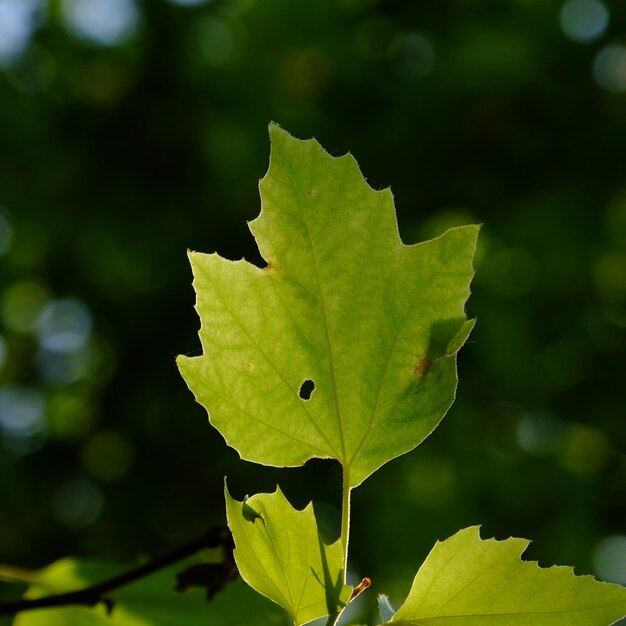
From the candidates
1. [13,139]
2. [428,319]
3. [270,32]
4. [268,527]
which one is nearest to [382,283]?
[428,319]

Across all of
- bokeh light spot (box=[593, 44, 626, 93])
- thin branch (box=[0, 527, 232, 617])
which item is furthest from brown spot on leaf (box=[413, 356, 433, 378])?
bokeh light spot (box=[593, 44, 626, 93])

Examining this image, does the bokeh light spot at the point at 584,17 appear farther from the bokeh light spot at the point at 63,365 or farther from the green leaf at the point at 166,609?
the green leaf at the point at 166,609

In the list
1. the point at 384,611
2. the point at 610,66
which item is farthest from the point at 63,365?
the point at 384,611

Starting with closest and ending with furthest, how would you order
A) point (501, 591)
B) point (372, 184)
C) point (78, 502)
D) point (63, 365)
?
point (501, 591) → point (372, 184) → point (78, 502) → point (63, 365)

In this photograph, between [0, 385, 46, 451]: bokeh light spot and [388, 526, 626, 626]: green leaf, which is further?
[0, 385, 46, 451]: bokeh light spot

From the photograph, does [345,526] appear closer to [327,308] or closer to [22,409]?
[327,308]

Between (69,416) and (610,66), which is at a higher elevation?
(610,66)

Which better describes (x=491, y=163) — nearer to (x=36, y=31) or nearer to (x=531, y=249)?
(x=531, y=249)

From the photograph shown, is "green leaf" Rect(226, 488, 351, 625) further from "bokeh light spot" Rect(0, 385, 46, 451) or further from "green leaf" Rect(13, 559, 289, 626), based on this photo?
"bokeh light spot" Rect(0, 385, 46, 451)
